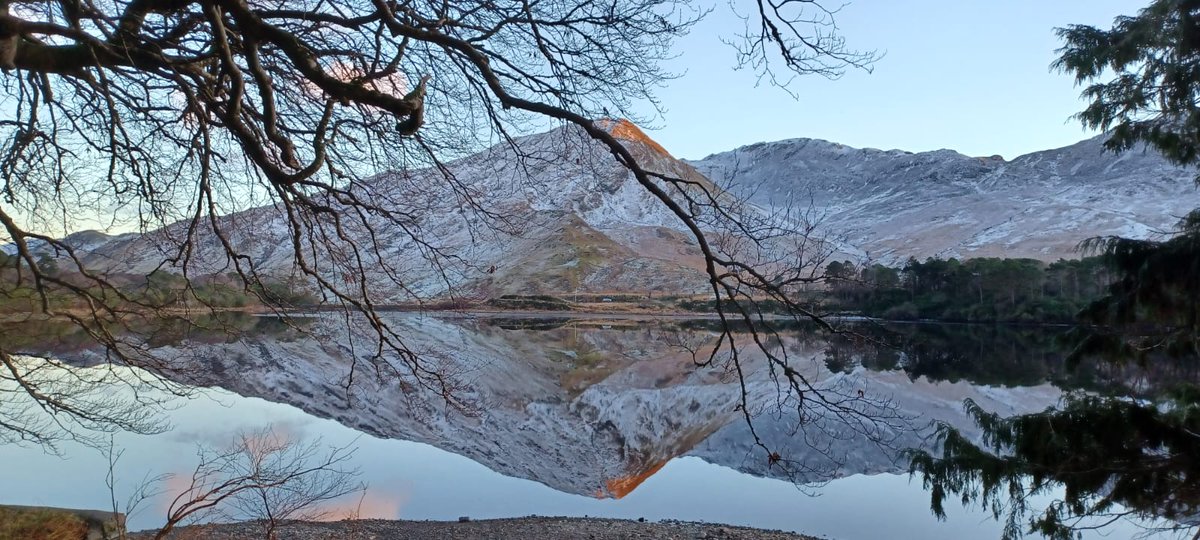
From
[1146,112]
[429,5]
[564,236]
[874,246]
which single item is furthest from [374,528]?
[874,246]

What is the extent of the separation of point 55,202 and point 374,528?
420cm

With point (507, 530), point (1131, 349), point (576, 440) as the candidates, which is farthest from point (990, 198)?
point (507, 530)

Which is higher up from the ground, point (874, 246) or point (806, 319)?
point (874, 246)

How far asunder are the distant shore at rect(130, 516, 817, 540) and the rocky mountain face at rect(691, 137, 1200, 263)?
8051 cm

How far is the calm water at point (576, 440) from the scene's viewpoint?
8789 mm

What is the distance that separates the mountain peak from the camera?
13.0ft

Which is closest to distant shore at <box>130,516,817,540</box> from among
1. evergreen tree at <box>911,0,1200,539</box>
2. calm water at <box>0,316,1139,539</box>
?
calm water at <box>0,316,1139,539</box>

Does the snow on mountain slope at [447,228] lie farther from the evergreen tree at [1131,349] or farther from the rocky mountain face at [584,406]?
the evergreen tree at [1131,349]

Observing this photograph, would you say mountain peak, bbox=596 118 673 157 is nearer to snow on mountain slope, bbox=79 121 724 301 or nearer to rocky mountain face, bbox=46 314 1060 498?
snow on mountain slope, bbox=79 121 724 301

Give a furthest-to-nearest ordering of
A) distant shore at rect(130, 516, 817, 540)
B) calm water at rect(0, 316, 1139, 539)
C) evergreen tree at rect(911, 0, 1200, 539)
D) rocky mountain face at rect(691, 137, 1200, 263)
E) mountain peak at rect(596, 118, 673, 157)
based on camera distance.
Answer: rocky mountain face at rect(691, 137, 1200, 263)
calm water at rect(0, 316, 1139, 539)
distant shore at rect(130, 516, 817, 540)
evergreen tree at rect(911, 0, 1200, 539)
mountain peak at rect(596, 118, 673, 157)

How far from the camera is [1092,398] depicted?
6.15m

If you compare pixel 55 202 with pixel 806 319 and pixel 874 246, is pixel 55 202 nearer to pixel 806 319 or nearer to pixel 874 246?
pixel 806 319

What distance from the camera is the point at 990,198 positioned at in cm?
14488

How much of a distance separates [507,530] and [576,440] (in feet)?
25.0
